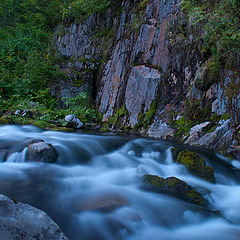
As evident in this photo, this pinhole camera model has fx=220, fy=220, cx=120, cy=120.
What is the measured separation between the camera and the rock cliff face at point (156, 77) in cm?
596

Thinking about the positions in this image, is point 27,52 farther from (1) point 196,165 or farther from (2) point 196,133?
(1) point 196,165

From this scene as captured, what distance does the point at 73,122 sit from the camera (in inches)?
368

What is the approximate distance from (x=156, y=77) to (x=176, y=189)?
5.64 metres

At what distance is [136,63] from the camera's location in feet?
30.9

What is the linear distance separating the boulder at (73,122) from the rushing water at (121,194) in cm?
372

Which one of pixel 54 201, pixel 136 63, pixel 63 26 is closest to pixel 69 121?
pixel 136 63

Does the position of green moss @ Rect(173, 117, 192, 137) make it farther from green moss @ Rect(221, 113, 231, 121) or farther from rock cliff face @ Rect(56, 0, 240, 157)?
green moss @ Rect(221, 113, 231, 121)

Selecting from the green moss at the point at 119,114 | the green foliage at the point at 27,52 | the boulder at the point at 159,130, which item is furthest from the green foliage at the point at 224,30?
the green foliage at the point at 27,52

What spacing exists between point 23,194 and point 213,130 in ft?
15.2

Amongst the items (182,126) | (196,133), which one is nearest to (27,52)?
(182,126)

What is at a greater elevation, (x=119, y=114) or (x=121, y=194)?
(x=119, y=114)

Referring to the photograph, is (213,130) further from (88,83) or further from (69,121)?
(88,83)

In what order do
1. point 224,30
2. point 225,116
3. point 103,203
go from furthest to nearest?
point 224,30, point 225,116, point 103,203

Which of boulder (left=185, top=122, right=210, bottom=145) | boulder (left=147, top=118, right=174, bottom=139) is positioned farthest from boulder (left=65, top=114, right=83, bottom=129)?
boulder (left=185, top=122, right=210, bottom=145)
